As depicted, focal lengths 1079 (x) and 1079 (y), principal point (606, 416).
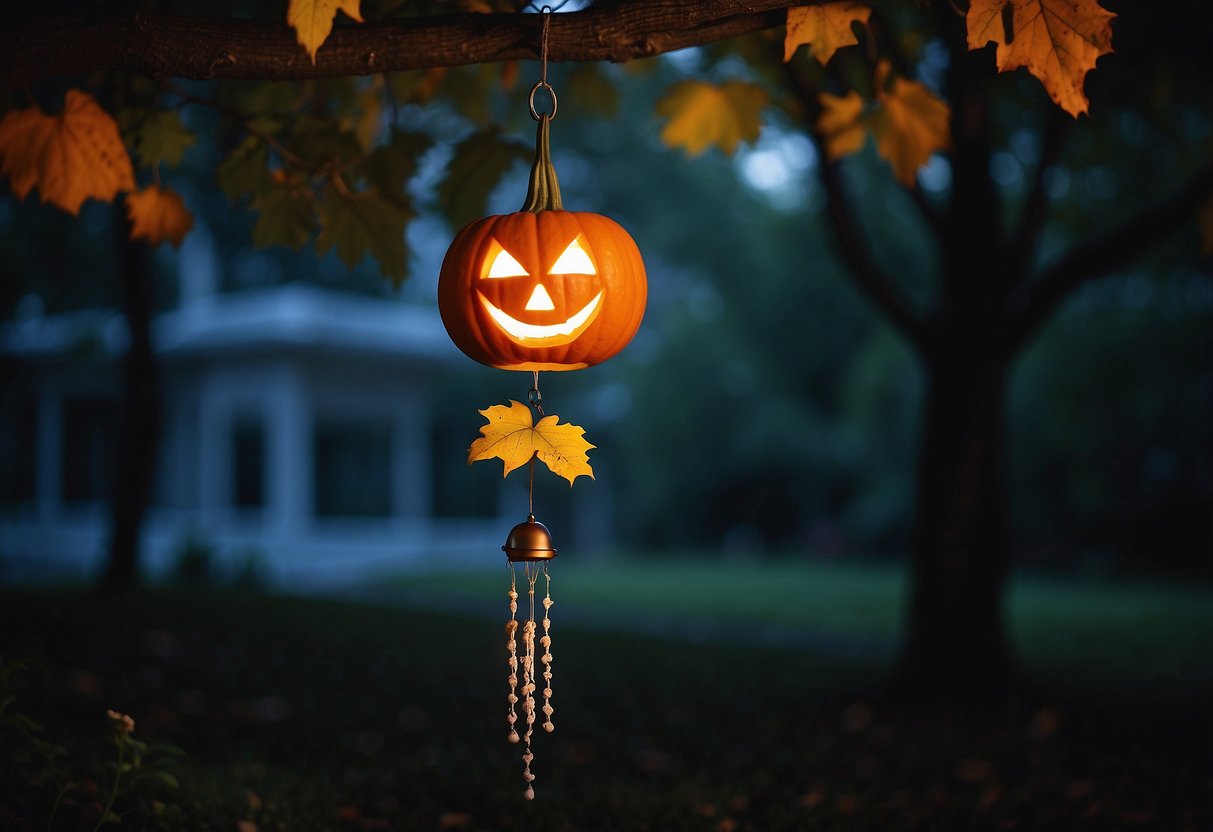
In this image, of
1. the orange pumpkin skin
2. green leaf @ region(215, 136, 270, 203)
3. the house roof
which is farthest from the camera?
the house roof

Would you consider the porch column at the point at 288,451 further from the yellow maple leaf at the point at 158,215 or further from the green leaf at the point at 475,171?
the green leaf at the point at 475,171

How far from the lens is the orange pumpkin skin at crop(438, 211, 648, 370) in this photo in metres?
2.88

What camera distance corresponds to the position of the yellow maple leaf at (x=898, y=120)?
4.21 meters

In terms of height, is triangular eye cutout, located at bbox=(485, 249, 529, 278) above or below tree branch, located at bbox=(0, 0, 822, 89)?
below

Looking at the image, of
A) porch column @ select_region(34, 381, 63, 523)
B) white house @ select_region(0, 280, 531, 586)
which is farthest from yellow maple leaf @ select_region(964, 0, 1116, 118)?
porch column @ select_region(34, 381, 63, 523)

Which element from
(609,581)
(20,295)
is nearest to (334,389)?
(609,581)

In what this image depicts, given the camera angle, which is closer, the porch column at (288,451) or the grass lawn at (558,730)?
the grass lawn at (558,730)

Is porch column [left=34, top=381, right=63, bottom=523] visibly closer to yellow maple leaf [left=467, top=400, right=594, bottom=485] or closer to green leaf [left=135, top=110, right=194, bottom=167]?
green leaf [left=135, top=110, right=194, bottom=167]

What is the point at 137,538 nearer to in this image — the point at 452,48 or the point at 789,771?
the point at 789,771

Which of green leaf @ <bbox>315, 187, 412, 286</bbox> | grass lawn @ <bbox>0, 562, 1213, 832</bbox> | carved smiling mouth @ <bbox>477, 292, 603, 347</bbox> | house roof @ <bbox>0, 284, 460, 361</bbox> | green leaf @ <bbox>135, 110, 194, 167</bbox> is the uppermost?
house roof @ <bbox>0, 284, 460, 361</bbox>

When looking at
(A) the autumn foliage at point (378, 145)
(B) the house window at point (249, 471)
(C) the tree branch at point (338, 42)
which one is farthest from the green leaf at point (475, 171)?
(B) the house window at point (249, 471)

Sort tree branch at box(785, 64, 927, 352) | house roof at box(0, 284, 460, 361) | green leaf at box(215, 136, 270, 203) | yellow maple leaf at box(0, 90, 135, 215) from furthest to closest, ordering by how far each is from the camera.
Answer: house roof at box(0, 284, 460, 361)
tree branch at box(785, 64, 927, 352)
green leaf at box(215, 136, 270, 203)
yellow maple leaf at box(0, 90, 135, 215)

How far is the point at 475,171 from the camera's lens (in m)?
4.21

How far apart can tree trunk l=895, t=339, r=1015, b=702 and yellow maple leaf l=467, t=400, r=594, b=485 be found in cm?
406
